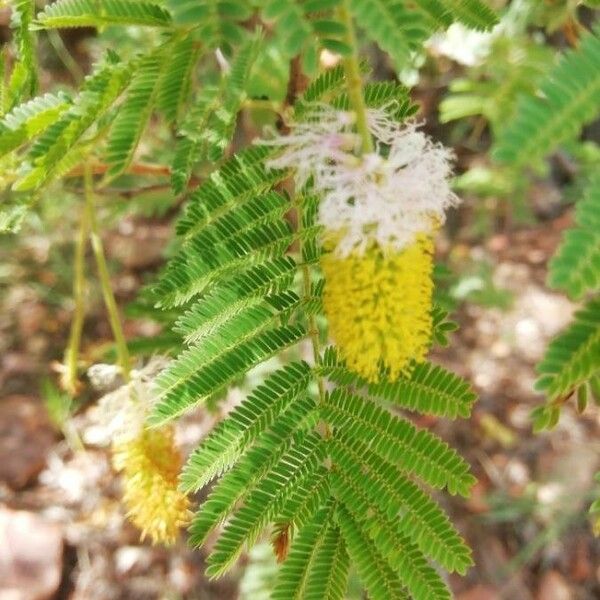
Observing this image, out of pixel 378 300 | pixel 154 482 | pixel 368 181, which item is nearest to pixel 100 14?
pixel 368 181

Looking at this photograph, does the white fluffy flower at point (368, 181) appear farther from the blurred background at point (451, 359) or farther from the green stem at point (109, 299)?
the blurred background at point (451, 359)

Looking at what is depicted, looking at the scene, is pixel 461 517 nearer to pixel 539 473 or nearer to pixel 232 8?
pixel 539 473

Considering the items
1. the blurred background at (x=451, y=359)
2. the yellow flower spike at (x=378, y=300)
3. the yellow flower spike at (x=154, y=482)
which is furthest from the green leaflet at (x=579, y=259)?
the blurred background at (x=451, y=359)

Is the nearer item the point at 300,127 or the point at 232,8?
the point at 232,8

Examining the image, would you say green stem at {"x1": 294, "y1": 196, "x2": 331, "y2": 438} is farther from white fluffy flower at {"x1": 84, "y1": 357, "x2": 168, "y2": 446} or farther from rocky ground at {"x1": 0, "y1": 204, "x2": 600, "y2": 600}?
rocky ground at {"x1": 0, "y1": 204, "x2": 600, "y2": 600}

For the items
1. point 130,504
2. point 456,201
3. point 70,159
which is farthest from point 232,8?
point 130,504

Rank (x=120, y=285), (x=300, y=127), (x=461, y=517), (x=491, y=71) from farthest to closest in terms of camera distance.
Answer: (x=120, y=285)
(x=461, y=517)
(x=491, y=71)
(x=300, y=127)
